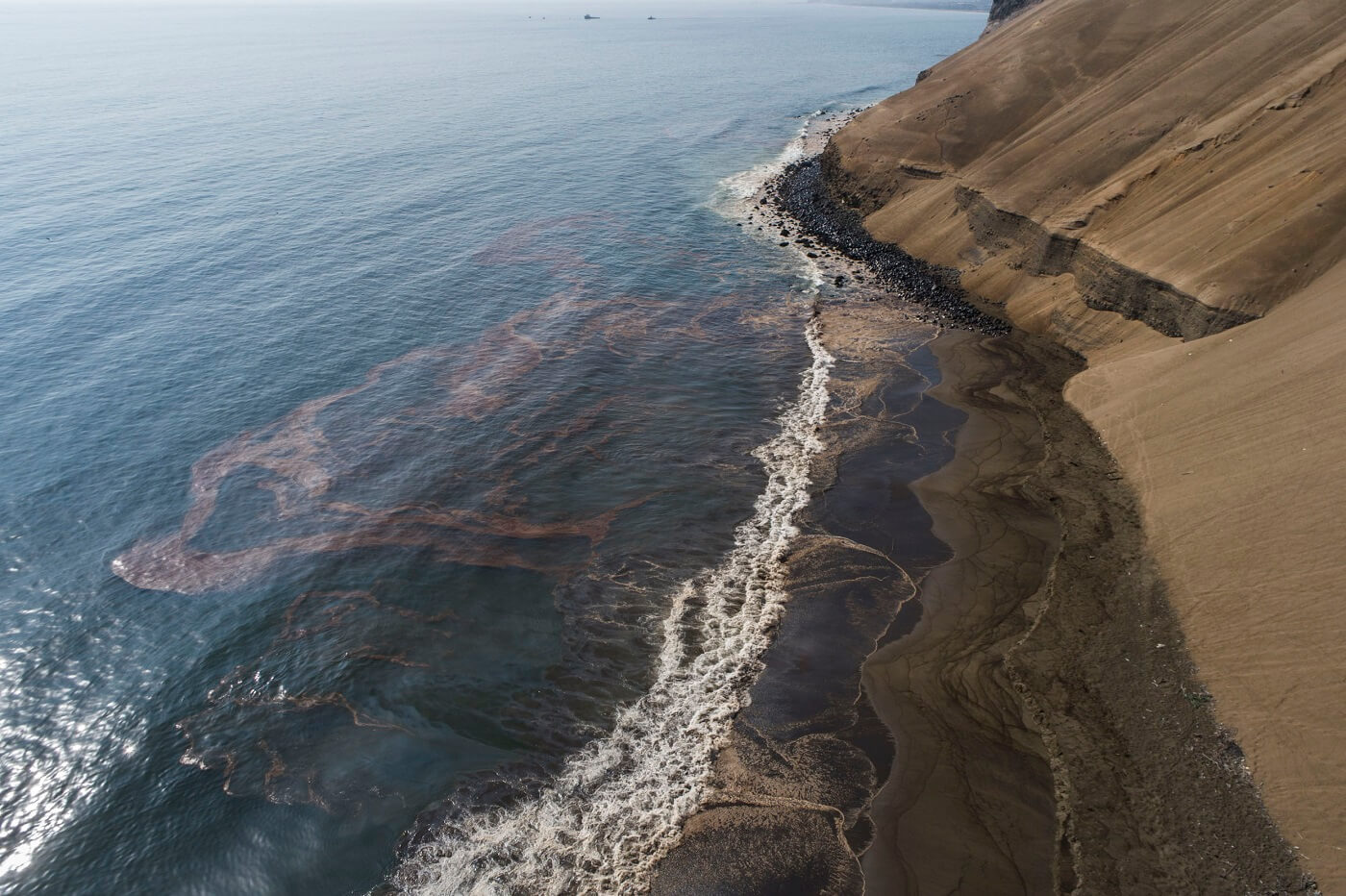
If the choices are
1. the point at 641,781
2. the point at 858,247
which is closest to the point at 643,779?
the point at 641,781

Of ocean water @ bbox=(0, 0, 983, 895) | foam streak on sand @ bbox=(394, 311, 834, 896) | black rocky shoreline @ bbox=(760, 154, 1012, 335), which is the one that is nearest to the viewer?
foam streak on sand @ bbox=(394, 311, 834, 896)

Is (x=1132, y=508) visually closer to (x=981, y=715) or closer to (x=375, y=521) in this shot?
(x=981, y=715)

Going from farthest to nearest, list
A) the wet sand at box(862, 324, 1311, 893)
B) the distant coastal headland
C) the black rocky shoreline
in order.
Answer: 1. the black rocky shoreline
2. the distant coastal headland
3. the wet sand at box(862, 324, 1311, 893)

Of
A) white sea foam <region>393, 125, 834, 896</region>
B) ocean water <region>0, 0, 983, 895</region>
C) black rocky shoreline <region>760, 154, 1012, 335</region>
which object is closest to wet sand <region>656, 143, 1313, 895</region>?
white sea foam <region>393, 125, 834, 896</region>

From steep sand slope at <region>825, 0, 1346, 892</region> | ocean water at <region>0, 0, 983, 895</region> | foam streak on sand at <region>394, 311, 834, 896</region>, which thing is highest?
steep sand slope at <region>825, 0, 1346, 892</region>

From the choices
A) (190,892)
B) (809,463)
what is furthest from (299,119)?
(190,892)

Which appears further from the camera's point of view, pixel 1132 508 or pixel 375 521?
pixel 375 521

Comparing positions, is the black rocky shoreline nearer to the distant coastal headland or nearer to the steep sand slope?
the distant coastal headland
